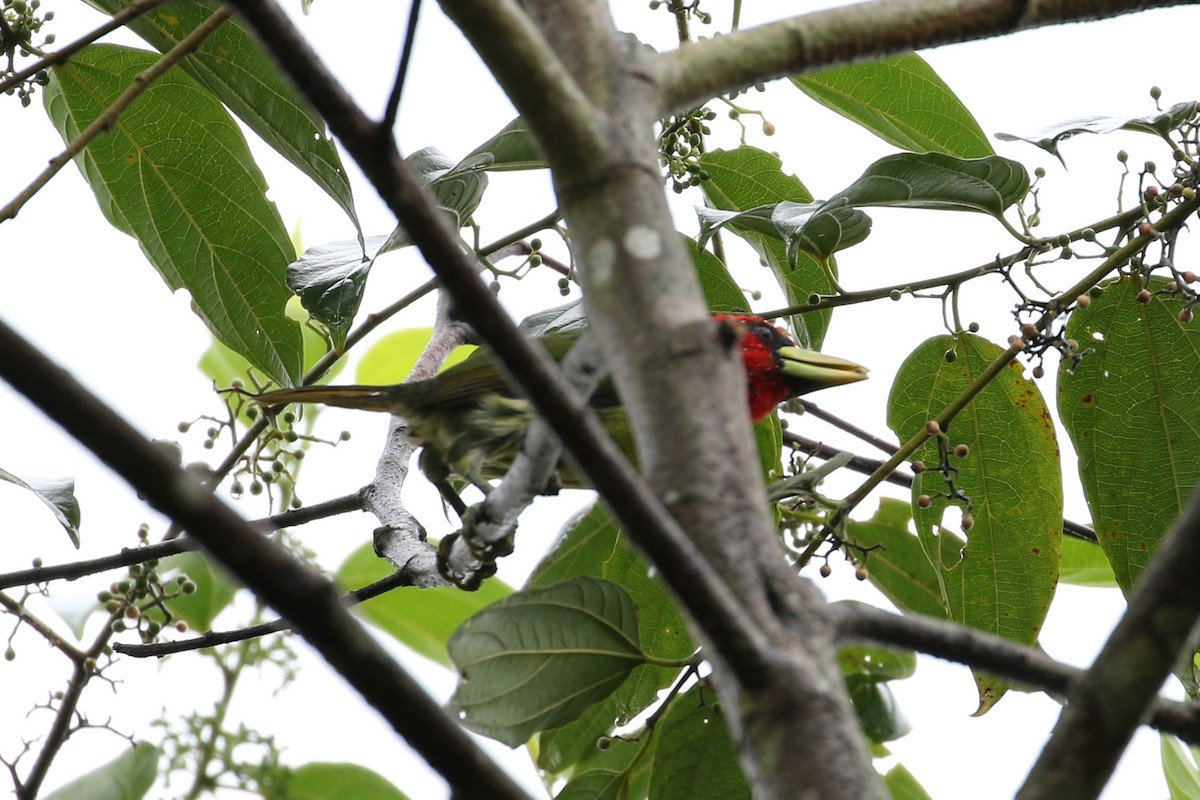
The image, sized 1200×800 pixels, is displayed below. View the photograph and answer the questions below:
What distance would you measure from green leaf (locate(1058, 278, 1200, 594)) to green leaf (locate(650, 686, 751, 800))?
0.82 meters

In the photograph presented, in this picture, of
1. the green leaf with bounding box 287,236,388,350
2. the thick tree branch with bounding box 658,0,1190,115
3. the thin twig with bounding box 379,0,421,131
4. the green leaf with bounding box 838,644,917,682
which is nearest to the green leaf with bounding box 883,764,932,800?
the green leaf with bounding box 838,644,917,682

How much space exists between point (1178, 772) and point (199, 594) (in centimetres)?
254

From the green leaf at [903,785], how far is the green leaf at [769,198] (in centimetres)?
95

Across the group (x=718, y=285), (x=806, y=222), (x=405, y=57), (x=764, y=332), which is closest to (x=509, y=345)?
(x=405, y=57)

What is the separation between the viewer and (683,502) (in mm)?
868

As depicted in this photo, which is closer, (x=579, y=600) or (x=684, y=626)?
(x=579, y=600)

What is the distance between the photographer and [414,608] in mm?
3670

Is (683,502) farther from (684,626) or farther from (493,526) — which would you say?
(684,626)

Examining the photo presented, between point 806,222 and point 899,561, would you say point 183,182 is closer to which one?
point 806,222

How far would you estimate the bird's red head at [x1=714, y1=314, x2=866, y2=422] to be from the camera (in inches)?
111

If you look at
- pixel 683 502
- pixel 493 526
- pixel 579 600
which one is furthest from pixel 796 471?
pixel 683 502

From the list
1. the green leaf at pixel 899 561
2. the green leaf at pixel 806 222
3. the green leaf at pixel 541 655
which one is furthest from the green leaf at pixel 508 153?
the green leaf at pixel 899 561

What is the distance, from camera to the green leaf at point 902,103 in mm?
2482

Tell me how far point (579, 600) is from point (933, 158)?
1033 mm
